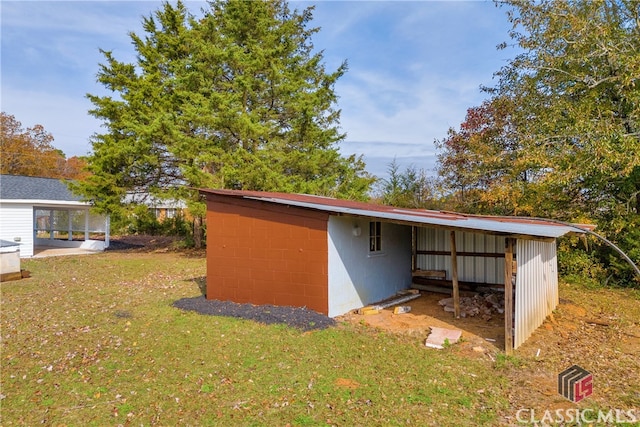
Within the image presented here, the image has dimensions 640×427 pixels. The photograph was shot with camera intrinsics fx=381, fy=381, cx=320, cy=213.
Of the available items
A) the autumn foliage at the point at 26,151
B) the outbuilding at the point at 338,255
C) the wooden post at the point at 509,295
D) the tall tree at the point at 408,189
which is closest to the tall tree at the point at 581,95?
the outbuilding at the point at 338,255

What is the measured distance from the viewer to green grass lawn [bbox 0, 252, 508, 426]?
153 inches

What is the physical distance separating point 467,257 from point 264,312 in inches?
210

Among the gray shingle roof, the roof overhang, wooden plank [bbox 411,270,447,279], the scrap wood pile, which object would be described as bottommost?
the scrap wood pile

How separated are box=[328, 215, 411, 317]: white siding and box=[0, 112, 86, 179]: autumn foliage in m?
30.1

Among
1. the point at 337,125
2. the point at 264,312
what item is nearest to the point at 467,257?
the point at 264,312

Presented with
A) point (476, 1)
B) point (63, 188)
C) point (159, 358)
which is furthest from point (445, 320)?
point (63, 188)

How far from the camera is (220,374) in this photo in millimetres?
4820

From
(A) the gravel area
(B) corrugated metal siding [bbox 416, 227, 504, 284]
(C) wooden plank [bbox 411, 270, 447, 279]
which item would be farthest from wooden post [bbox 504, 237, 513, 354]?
(C) wooden plank [bbox 411, 270, 447, 279]

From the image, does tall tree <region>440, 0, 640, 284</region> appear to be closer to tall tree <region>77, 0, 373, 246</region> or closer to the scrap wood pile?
the scrap wood pile

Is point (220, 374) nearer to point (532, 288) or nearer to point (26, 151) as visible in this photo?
point (532, 288)

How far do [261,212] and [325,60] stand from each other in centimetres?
1122

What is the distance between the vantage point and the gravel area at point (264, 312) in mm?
6602

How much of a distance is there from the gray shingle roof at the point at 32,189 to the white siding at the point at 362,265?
15563mm

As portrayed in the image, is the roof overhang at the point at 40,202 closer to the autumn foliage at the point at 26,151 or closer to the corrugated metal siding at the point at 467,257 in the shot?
the autumn foliage at the point at 26,151
